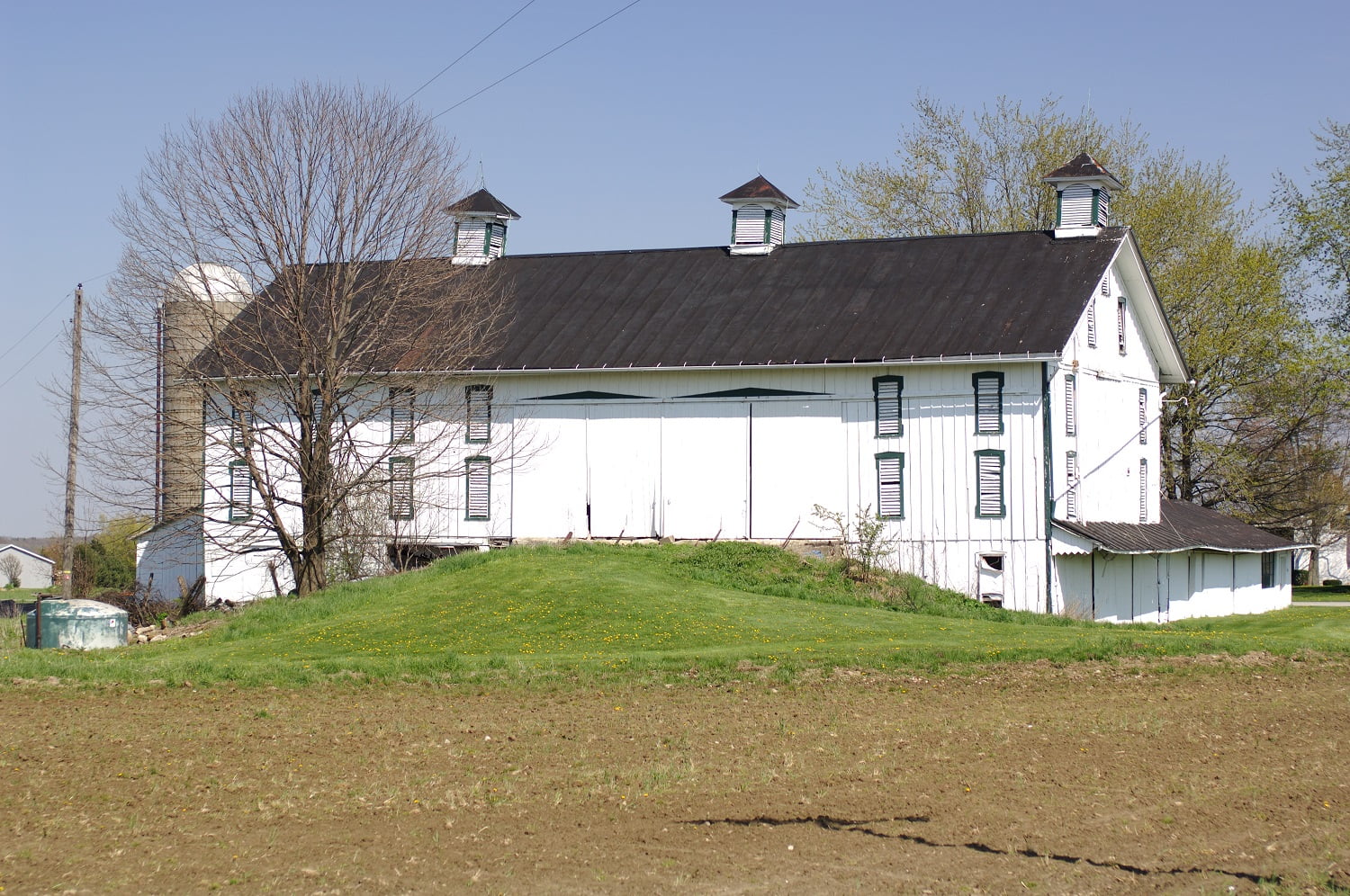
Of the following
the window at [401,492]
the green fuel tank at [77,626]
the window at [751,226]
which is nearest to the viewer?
the green fuel tank at [77,626]

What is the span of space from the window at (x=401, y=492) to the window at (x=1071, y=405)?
48.9 feet

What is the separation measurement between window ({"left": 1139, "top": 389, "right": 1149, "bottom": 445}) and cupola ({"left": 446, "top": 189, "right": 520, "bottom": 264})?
1833cm

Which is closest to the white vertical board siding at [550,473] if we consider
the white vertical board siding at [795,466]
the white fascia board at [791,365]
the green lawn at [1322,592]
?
the white fascia board at [791,365]

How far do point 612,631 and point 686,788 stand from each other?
423 inches

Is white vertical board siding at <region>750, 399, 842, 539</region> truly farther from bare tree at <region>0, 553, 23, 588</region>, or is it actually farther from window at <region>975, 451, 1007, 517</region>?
bare tree at <region>0, 553, 23, 588</region>

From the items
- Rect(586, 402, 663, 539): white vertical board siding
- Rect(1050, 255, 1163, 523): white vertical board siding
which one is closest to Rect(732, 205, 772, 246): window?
Rect(586, 402, 663, 539): white vertical board siding

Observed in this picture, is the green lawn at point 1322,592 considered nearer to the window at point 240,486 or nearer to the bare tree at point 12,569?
the window at point 240,486

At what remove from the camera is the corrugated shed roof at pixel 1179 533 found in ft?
103

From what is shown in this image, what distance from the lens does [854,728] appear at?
49.0 ft

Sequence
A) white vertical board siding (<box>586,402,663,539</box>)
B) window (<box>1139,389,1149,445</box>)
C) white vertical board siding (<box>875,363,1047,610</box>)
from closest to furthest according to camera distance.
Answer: white vertical board siding (<box>875,363,1047,610</box>) < white vertical board siding (<box>586,402,663,539</box>) < window (<box>1139,389,1149,445</box>)

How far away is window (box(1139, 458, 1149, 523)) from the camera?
36616mm

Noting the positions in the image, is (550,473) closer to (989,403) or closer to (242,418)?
(242,418)

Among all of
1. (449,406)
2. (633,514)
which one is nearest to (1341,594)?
(633,514)

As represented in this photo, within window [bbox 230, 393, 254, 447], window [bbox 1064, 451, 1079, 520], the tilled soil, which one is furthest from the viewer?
window [bbox 1064, 451, 1079, 520]
